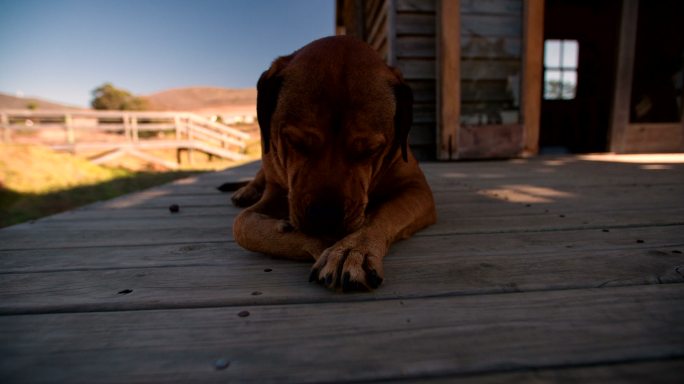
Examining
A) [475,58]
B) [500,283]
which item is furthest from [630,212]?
[475,58]

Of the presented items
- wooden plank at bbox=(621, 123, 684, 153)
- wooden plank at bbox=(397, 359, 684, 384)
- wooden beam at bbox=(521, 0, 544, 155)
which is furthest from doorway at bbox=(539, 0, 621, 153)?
wooden plank at bbox=(397, 359, 684, 384)

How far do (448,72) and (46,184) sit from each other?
7331 mm

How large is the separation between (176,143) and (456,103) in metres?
11.4

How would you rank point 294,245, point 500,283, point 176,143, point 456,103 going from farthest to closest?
point 176,143 → point 456,103 → point 294,245 → point 500,283

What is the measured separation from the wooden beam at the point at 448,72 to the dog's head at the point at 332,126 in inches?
144

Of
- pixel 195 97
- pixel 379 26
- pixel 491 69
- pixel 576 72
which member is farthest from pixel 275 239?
pixel 195 97

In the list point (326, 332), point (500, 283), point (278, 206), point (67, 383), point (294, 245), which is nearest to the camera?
point (67, 383)

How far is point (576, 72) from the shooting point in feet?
31.9

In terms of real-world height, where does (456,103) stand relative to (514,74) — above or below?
below

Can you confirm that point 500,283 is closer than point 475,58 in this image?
Yes

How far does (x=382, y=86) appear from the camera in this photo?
176 cm

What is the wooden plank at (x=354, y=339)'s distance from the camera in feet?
2.46

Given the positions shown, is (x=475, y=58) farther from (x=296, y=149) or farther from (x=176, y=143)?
(x=176, y=143)

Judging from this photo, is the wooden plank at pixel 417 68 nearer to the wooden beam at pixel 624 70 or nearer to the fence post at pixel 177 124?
the wooden beam at pixel 624 70
